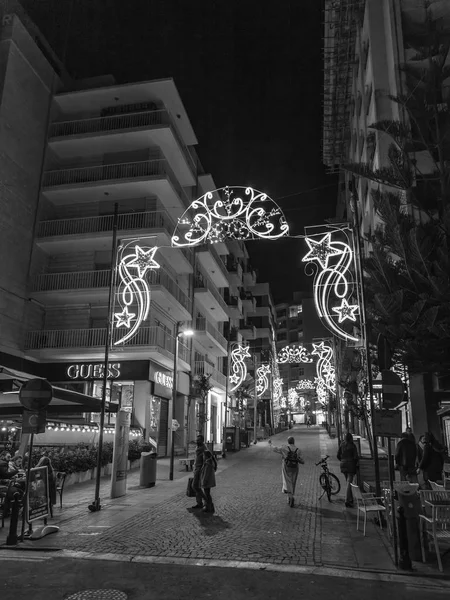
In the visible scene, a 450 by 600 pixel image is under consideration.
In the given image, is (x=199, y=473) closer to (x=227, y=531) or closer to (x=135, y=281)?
(x=227, y=531)

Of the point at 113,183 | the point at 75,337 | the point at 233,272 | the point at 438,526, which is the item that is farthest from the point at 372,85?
the point at 233,272

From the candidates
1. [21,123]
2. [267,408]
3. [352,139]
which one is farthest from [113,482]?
[267,408]

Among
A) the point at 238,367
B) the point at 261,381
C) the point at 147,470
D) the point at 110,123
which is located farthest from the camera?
the point at 261,381

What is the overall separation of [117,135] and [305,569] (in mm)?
27647

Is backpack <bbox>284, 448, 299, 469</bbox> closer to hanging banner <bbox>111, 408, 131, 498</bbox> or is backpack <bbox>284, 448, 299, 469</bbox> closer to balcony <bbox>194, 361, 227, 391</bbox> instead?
hanging banner <bbox>111, 408, 131, 498</bbox>

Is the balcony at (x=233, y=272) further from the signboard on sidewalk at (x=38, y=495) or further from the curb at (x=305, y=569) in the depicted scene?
the curb at (x=305, y=569)

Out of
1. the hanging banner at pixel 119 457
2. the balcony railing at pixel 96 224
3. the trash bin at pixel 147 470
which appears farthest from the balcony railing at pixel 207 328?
the hanging banner at pixel 119 457

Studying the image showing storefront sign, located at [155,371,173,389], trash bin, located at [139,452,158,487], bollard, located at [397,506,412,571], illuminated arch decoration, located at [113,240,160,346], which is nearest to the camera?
bollard, located at [397,506,412,571]

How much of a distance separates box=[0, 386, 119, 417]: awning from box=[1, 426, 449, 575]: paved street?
104 inches

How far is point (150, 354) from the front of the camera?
27547 mm

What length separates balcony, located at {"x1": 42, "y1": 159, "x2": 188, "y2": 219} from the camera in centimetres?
2905

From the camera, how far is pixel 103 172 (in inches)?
1204

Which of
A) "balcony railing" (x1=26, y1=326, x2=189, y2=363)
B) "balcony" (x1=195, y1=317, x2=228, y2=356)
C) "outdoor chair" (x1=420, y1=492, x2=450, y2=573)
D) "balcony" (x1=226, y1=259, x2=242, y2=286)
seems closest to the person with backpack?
"outdoor chair" (x1=420, y1=492, x2=450, y2=573)

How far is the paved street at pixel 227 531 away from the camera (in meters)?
7.92
